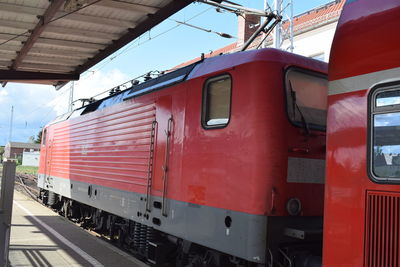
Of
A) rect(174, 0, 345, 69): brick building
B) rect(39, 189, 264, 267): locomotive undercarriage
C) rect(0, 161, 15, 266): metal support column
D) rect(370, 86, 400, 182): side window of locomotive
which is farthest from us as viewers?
rect(174, 0, 345, 69): brick building

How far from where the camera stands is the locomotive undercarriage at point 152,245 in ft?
17.6

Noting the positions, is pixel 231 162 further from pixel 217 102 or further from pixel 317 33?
pixel 317 33

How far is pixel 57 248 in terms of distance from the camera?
790 centimetres

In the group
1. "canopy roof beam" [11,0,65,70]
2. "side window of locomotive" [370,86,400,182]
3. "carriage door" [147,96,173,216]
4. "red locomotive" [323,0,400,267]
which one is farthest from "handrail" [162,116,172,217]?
"side window of locomotive" [370,86,400,182]

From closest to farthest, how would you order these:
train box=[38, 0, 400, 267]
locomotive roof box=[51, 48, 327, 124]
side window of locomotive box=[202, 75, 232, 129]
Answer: train box=[38, 0, 400, 267] < locomotive roof box=[51, 48, 327, 124] < side window of locomotive box=[202, 75, 232, 129]

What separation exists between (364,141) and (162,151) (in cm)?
371

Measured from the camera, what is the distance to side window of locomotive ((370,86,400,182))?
297cm

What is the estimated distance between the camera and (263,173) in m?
4.43

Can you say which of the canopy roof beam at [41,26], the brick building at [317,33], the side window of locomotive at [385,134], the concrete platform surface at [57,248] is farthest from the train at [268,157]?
the brick building at [317,33]

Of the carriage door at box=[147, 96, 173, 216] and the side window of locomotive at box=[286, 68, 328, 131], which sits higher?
the side window of locomotive at box=[286, 68, 328, 131]

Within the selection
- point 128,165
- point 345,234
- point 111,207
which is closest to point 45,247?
point 111,207

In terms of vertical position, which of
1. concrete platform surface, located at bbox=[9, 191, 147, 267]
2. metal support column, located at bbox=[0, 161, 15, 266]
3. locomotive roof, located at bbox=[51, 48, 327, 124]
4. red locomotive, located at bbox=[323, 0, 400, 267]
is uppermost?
locomotive roof, located at bbox=[51, 48, 327, 124]

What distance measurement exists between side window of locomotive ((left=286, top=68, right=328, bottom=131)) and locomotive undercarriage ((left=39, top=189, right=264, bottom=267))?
1.82 m

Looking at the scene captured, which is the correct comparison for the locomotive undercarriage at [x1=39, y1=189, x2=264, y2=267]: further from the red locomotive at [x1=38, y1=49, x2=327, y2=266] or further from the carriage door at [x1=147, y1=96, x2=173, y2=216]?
the carriage door at [x1=147, y1=96, x2=173, y2=216]
